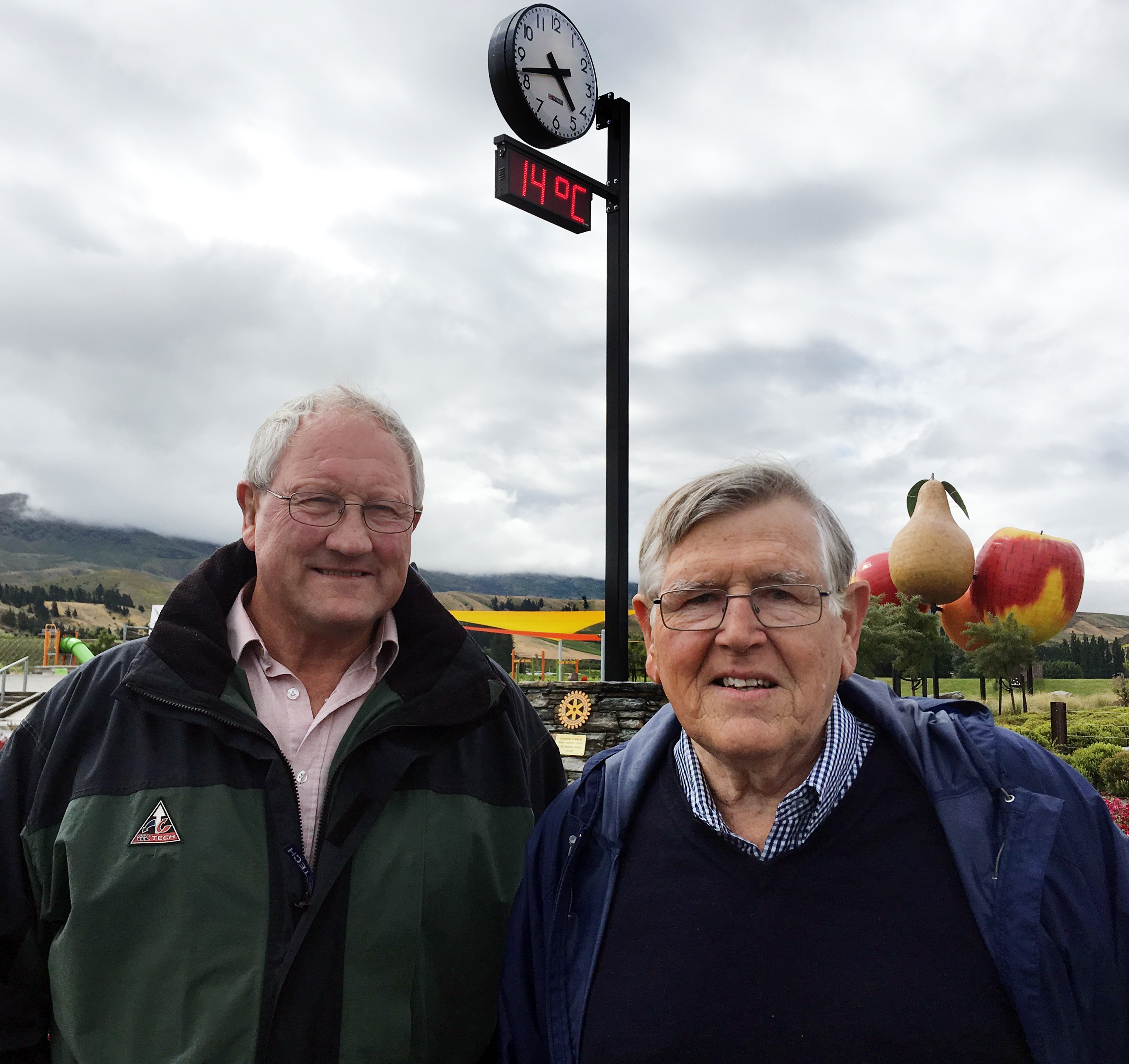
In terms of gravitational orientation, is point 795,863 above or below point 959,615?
below

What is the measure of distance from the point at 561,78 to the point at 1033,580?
89.9ft

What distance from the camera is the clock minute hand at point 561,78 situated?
6.53m

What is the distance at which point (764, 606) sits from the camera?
185 cm

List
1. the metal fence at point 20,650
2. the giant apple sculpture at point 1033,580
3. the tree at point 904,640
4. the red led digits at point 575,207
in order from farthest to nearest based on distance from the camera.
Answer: the metal fence at point 20,650 < the giant apple sculpture at point 1033,580 < the tree at point 904,640 < the red led digits at point 575,207

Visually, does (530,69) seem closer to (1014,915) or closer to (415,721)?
(415,721)

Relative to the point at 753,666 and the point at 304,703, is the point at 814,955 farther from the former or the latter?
the point at 304,703

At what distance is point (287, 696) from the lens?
219 cm

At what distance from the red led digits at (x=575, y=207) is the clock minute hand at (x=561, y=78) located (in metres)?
0.67

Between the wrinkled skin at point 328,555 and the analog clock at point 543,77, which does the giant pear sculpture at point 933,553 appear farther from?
the wrinkled skin at point 328,555

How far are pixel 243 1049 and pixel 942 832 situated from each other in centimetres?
146

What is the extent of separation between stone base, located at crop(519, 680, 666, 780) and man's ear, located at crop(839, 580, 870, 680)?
4.80 metres

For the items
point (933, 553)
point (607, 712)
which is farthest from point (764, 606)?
point (933, 553)

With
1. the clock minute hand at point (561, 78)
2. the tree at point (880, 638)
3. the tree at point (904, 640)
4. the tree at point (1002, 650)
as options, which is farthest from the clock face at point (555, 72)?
the tree at point (1002, 650)

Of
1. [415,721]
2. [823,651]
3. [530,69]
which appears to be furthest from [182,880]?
[530,69]
